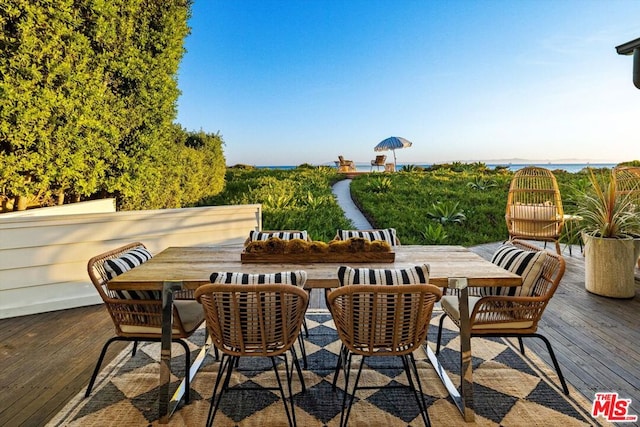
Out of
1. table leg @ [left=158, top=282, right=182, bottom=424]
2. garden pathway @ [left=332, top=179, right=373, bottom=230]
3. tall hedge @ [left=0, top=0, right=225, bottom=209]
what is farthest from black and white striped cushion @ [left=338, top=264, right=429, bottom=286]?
garden pathway @ [left=332, top=179, right=373, bottom=230]

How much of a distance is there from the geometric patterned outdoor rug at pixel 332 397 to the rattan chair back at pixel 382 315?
18.6 inches

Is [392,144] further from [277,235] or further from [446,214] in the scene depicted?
[277,235]

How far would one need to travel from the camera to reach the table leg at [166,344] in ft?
6.03

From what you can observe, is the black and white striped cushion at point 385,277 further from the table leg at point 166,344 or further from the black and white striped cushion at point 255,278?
the table leg at point 166,344

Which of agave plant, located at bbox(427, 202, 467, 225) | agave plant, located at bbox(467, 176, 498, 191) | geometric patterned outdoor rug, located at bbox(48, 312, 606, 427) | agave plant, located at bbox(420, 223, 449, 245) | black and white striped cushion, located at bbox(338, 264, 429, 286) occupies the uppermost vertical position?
agave plant, located at bbox(467, 176, 498, 191)

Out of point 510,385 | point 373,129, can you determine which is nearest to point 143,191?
point 510,385

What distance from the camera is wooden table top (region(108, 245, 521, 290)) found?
1.86 meters

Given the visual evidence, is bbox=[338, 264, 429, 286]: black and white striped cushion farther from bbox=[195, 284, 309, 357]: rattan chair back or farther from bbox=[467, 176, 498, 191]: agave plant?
bbox=[467, 176, 498, 191]: agave plant

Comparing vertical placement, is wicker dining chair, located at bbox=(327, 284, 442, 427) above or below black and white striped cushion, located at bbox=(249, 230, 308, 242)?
below

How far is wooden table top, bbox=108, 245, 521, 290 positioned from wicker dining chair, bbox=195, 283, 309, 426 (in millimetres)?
250

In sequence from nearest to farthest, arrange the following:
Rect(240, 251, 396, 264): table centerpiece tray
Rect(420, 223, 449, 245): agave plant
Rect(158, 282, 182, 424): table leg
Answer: Rect(158, 282, 182, 424): table leg → Rect(240, 251, 396, 264): table centerpiece tray → Rect(420, 223, 449, 245): agave plant

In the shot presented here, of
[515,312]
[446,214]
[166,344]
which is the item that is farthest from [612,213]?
[166,344]

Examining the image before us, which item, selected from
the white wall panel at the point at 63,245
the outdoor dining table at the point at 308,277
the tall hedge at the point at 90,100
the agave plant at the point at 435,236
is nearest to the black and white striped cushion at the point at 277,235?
the outdoor dining table at the point at 308,277

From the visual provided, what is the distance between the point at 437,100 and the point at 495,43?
295cm
